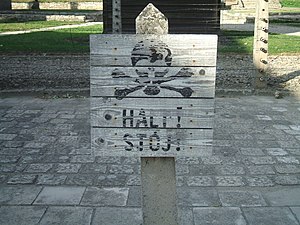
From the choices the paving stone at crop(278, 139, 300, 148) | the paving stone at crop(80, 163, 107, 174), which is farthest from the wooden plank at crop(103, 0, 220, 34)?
the paving stone at crop(80, 163, 107, 174)

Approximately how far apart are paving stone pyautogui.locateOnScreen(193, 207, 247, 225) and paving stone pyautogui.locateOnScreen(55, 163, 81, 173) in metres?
1.50

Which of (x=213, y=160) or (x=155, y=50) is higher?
(x=155, y=50)

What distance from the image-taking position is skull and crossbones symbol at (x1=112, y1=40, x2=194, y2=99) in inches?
93.5

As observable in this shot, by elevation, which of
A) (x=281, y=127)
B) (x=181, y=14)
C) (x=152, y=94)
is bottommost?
(x=281, y=127)

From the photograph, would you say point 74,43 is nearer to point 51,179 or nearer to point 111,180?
point 51,179

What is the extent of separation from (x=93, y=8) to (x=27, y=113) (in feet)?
75.6

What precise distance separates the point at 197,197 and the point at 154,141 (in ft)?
5.46

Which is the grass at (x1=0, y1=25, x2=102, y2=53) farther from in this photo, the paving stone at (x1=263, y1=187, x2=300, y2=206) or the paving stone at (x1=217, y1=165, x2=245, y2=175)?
the paving stone at (x1=263, y1=187, x2=300, y2=206)

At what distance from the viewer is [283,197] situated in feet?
13.1

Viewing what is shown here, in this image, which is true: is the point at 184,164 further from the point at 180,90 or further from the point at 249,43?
the point at 249,43

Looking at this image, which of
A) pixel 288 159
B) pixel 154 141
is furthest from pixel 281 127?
pixel 154 141

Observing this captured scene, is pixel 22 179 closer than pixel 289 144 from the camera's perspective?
Yes

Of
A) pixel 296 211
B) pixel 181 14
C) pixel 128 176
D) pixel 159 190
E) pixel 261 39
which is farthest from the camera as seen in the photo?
pixel 181 14

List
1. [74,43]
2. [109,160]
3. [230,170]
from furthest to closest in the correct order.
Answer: [74,43]
[109,160]
[230,170]
